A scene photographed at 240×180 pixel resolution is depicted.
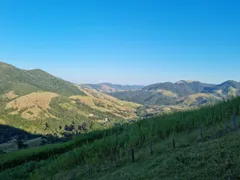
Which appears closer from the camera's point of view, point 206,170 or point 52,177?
point 206,170

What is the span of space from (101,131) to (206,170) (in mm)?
13525

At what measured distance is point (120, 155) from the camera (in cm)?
1170

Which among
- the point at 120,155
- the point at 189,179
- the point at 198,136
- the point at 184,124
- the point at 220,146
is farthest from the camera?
the point at 184,124

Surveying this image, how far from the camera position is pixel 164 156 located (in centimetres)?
837

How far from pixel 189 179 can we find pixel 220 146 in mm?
Answer: 2128

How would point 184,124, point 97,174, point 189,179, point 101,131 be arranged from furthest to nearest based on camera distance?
1. point 101,131
2. point 184,124
3. point 97,174
4. point 189,179

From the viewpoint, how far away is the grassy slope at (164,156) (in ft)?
21.0

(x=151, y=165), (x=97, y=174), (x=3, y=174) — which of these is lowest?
(x=3, y=174)

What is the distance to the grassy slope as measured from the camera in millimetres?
6402

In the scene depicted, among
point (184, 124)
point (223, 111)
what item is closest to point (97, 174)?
point (184, 124)

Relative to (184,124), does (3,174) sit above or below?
below

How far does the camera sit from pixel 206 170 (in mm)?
5961

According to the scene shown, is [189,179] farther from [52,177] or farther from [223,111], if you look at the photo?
[52,177]

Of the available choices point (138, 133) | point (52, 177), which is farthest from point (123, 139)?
point (52, 177)
